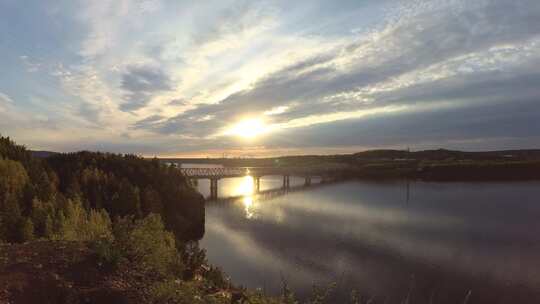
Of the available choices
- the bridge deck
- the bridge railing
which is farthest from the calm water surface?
the bridge railing

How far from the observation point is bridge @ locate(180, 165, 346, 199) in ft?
299

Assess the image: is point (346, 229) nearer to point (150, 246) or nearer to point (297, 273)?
point (297, 273)

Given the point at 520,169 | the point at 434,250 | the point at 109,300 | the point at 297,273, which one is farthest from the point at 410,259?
the point at 520,169

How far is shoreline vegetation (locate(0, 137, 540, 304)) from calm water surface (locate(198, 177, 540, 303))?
4.33m

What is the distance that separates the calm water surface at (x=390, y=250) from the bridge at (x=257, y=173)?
3318cm

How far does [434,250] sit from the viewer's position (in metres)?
31.8

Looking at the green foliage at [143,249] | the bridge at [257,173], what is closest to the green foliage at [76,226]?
the green foliage at [143,249]

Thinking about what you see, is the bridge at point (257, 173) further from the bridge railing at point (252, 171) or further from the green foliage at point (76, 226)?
the green foliage at point (76, 226)

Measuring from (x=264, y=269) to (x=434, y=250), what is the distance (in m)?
15.5

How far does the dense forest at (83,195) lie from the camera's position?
1961 centimetres

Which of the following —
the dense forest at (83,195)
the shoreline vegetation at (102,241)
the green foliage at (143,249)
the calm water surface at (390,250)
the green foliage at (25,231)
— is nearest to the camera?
the shoreline vegetation at (102,241)

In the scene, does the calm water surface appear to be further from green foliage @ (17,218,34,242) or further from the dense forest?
green foliage @ (17,218,34,242)

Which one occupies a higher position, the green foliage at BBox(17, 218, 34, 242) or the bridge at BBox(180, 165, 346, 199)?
the green foliage at BBox(17, 218, 34, 242)

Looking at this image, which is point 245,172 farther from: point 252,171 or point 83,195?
point 83,195
